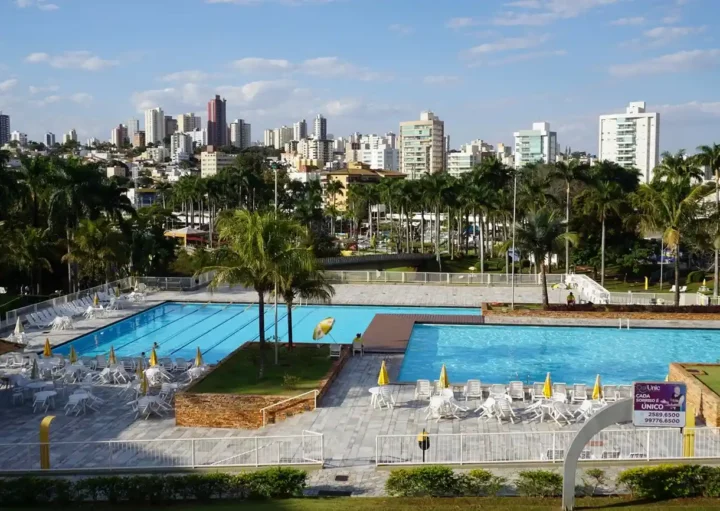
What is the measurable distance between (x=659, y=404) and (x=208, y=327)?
78.6 ft

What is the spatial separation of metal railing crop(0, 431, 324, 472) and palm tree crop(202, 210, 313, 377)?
16.4 ft

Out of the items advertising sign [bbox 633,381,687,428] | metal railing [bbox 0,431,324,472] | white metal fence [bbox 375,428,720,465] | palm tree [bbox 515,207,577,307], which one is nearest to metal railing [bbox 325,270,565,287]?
palm tree [bbox 515,207,577,307]

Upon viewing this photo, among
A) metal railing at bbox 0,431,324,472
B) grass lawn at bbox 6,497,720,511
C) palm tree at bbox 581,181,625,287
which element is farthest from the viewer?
palm tree at bbox 581,181,625,287

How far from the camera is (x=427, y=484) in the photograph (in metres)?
12.1

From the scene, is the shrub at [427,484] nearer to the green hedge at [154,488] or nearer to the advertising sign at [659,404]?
the green hedge at [154,488]

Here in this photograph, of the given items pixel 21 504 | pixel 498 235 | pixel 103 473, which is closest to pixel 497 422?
pixel 103 473

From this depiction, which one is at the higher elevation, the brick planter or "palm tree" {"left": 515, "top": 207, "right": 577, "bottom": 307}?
"palm tree" {"left": 515, "top": 207, "right": 577, "bottom": 307}

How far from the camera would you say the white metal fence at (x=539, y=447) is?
1389cm

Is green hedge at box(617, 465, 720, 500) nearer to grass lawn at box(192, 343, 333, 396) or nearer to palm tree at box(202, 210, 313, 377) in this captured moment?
grass lawn at box(192, 343, 333, 396)

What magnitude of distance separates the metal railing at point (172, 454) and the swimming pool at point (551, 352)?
9236 mm

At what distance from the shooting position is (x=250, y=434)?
1698cm

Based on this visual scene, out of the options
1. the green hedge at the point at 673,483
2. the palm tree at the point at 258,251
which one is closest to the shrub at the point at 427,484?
the green hedge at the point at 673,483

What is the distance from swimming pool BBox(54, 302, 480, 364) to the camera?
2847 cm

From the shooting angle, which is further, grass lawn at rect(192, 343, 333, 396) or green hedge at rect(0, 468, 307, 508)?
grass lawn at rect(192, 343, 333, 396)
